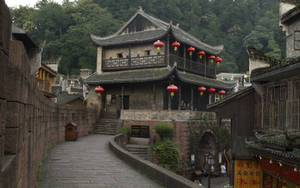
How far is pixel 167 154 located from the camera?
1917 centimetres

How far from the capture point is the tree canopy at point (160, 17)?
52188mm

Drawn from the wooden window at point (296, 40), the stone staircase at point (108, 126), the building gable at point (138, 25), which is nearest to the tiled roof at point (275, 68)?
the wooden window at point (296, 40)

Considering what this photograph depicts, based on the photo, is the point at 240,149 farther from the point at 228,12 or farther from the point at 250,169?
the point at 228,12

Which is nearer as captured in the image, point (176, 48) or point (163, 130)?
point (163, 130)

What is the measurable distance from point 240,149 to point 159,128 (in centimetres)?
874

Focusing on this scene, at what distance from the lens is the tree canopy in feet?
171

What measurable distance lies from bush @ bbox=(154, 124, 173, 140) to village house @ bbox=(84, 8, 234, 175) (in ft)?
2.80

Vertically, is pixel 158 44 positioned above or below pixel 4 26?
above

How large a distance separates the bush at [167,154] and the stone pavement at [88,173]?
6.80 meters

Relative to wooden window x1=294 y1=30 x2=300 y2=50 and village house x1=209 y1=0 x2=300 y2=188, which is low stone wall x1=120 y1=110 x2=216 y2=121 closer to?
village house x1=209 y1=0 x2=300 y2=188

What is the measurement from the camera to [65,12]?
188 ft

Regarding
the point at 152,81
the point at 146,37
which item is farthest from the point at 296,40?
the point at 146,37

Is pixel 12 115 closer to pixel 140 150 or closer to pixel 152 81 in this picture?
pixel 140 150

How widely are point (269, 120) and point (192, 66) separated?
1751 cm
